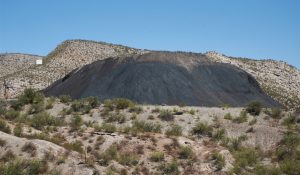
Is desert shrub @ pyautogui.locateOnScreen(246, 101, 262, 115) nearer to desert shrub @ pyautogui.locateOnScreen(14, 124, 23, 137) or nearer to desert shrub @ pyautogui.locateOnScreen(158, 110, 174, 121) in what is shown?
desert shrub @ pyautogui.locateOnScreen(158, 110, 174, 121)

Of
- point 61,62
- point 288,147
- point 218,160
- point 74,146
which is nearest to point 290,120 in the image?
point 288,147

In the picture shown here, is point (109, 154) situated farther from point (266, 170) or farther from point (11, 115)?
point (11, 115)

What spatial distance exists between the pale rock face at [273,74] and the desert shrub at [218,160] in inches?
3163

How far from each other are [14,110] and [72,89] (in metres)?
45.3

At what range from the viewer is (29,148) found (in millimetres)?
22953

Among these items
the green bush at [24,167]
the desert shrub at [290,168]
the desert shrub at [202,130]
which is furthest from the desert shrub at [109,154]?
the desert shrub at [202,130]

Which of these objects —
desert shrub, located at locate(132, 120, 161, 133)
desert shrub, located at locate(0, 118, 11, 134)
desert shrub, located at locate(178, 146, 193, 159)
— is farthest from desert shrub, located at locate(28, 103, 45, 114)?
desert shrub, located at locate(178, 146, 193, 159)

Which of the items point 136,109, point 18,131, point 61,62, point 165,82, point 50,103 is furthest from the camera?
point 61,62

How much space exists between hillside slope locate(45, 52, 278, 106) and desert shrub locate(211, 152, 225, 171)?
142ft

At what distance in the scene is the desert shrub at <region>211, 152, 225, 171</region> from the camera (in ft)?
80.9

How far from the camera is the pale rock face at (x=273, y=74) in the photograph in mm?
112206

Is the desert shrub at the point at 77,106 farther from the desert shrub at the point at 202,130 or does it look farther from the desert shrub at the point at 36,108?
the desert shrub at the point at 202,130

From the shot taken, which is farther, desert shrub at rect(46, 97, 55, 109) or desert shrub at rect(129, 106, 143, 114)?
desert shrub at rect(46, 97, 55, 109)

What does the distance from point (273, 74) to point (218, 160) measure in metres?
110
